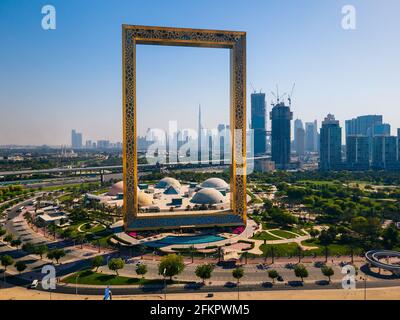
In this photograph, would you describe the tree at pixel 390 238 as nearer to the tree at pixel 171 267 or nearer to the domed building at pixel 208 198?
the tree at pixel 171 267

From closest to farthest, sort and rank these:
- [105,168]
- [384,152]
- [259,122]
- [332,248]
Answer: [332,248]
[105,168]
[384,152]
[259,122]

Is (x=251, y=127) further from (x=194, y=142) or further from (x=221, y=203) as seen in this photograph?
(x=221, y=203)

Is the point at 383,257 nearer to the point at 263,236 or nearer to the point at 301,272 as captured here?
the point at 301,272

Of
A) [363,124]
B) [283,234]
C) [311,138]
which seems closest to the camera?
[283,234]

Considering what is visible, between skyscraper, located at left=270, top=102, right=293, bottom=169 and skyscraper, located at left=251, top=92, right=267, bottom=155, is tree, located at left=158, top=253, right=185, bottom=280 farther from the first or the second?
skyscraper, located at left=251, top=92, right=267, bottom=155

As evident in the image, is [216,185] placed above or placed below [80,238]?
above

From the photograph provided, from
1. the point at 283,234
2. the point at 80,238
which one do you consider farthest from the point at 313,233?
the point at 80,238
